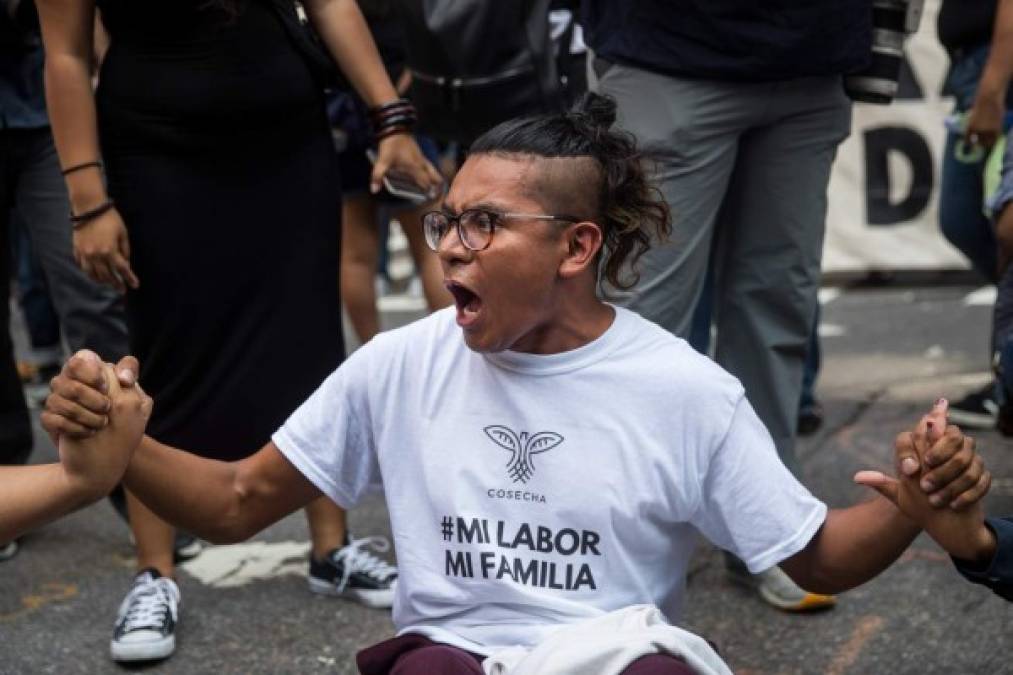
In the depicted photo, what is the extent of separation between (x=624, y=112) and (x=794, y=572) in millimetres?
1355

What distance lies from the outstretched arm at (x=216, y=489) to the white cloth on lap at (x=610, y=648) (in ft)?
1.51

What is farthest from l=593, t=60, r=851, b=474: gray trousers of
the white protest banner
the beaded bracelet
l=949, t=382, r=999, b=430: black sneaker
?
the white protest banner

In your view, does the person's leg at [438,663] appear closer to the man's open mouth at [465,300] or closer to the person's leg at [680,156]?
the man's open mouth at [465,300]

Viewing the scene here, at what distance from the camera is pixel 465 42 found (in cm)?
403

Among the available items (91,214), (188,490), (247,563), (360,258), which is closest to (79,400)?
(188,490)

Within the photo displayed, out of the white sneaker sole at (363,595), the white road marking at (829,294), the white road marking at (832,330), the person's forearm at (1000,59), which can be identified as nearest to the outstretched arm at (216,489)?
the white sneaker sole at (363,595)

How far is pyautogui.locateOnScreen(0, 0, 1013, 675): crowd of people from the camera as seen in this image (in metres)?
2.30

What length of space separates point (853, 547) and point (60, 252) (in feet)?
8.33

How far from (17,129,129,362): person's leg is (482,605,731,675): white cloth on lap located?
2.21 metres

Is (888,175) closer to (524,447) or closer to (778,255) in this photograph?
(778,255)

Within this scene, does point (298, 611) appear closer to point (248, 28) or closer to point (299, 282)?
point (299, 282)

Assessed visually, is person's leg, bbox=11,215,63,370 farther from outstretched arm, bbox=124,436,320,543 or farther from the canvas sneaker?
outstretched arm, bbox=124,436,320,543

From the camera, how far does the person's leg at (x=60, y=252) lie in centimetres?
416

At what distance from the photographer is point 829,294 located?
8.20 meters
